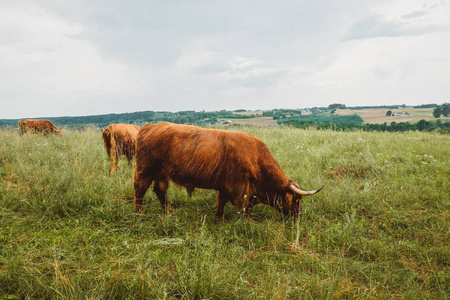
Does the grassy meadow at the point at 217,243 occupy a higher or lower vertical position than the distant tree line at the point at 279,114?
lower

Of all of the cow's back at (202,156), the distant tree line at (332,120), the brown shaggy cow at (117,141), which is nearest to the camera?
the cow's back at (202,156)

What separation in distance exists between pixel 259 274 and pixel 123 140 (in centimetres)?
567

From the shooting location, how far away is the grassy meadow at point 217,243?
2074 millimetres

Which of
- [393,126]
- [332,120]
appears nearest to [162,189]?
[393,126]

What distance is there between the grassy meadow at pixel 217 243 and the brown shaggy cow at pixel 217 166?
0.41 metres

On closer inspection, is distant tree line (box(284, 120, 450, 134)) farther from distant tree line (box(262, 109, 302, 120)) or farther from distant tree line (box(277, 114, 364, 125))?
distant tree line (box(262, 109, 302, 120))

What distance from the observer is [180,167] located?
144 inches

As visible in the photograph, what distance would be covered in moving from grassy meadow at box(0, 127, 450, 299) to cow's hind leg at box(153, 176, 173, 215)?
218 mm

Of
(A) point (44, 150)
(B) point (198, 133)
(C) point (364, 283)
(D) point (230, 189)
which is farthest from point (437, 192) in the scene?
(A) point (44, 150)

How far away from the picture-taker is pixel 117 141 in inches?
260

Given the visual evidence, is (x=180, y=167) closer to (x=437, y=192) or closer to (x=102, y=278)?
(x=102, y=278)

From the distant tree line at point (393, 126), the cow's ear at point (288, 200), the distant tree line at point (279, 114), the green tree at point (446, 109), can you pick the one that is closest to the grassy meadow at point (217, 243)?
the cow's ear at point (288, 200)

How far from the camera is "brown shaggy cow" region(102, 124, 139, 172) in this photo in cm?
635

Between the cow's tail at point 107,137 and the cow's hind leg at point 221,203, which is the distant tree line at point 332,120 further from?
the cow's hind leg at point 221,203
